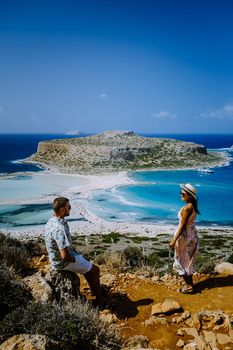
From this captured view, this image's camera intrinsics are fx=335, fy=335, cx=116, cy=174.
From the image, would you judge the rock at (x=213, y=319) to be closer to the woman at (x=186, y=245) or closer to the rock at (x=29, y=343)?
the woman at (x=186, y=245)

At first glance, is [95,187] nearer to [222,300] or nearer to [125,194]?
[125,194]

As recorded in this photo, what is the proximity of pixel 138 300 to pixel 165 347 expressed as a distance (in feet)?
5.46

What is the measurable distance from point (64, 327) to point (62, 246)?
4.86 feet

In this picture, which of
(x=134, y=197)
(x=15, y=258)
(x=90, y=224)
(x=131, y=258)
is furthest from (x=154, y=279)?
(x=134, y=197)

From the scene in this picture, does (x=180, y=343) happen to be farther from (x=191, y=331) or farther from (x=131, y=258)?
(x=131, y=258)

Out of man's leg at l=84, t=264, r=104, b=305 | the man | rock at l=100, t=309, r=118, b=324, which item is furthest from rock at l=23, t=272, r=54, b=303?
rock at l=100, t=309, r=118, b=324

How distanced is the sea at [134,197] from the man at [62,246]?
35890 mm

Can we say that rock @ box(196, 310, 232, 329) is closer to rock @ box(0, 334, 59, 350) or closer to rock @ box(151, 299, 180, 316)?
rock @ box(151, 299, 180, 316)

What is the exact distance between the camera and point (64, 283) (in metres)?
5.34

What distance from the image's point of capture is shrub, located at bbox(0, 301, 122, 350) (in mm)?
3572

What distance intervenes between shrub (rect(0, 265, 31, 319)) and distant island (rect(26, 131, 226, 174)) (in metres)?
81.0

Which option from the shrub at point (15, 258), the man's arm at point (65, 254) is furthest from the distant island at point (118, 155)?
the man's arm at point (65, 254)

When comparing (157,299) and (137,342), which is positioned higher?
(137,342)

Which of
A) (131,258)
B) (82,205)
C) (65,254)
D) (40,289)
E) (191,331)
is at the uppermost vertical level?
(65,254)
